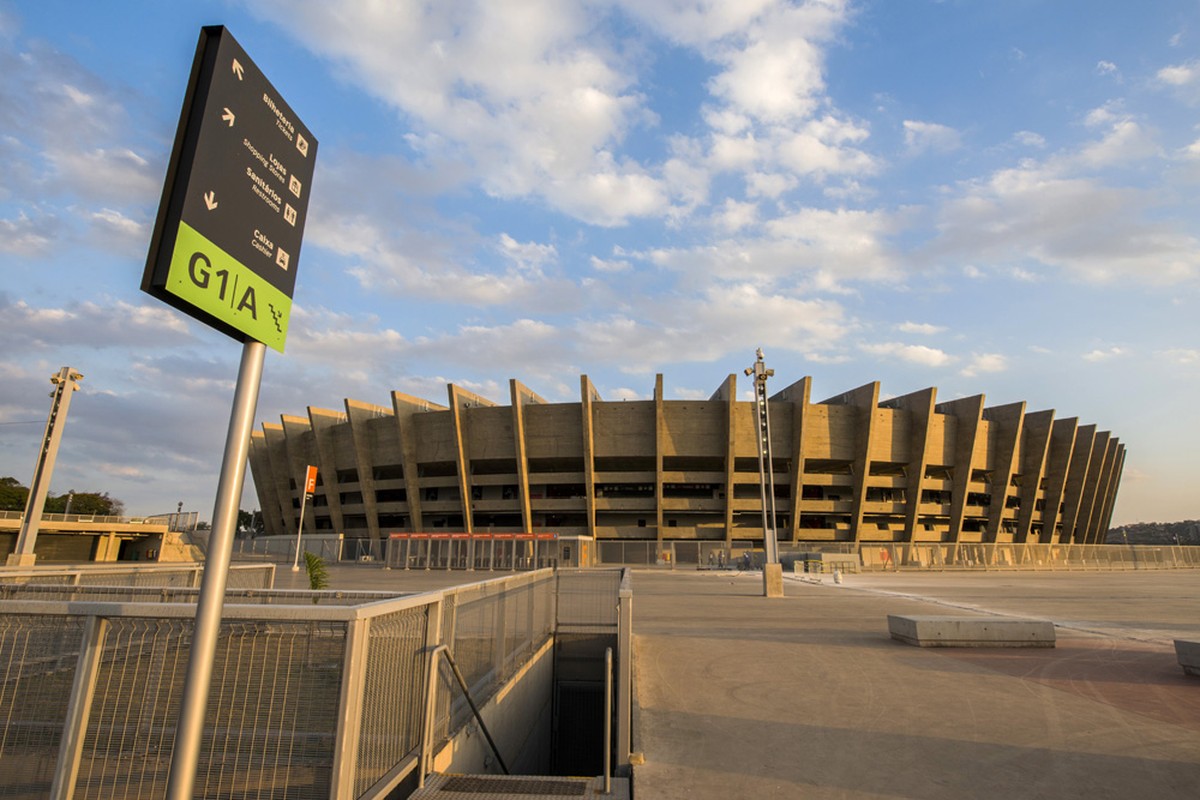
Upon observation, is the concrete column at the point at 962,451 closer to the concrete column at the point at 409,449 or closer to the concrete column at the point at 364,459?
the concrete column at the point at 409,449

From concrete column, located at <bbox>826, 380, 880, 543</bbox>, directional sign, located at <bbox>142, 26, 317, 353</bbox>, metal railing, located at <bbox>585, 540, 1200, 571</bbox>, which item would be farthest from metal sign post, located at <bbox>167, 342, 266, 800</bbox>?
concrete column, located at <bbox>826, 380, 880, 543</bbox>

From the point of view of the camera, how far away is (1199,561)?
5834 cm

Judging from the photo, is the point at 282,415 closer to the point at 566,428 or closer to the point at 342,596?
the point at 566,428

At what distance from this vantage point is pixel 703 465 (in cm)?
5712

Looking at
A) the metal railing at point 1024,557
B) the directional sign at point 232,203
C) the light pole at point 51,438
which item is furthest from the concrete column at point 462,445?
the directional sign at point 232,203

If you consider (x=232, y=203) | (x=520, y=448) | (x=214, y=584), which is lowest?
(x=214, y=584)

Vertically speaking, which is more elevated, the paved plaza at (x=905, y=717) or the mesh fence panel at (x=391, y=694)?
the mesh fence panel at (x=391, y=694)

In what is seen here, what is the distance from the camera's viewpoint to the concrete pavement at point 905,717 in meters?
4.86

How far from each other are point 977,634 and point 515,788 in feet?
30.5

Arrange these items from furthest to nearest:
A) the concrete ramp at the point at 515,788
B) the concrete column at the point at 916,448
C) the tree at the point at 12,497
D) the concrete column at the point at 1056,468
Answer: the tree at the point at 12,497, the concrete column at the point at 1056,468, the concrete column at the point at 916,448, the concrete ramp at the point at 515,788

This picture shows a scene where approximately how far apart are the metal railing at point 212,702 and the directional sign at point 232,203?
1670mm

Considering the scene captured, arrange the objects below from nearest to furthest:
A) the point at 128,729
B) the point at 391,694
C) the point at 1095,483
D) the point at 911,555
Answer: the point at 128,729, the point at 391,694, the point at 911,555, the point at 1095,483

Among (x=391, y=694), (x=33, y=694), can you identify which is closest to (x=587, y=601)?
(x=391, y=694)

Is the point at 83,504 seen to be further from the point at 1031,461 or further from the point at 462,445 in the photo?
the point at 1031,461
